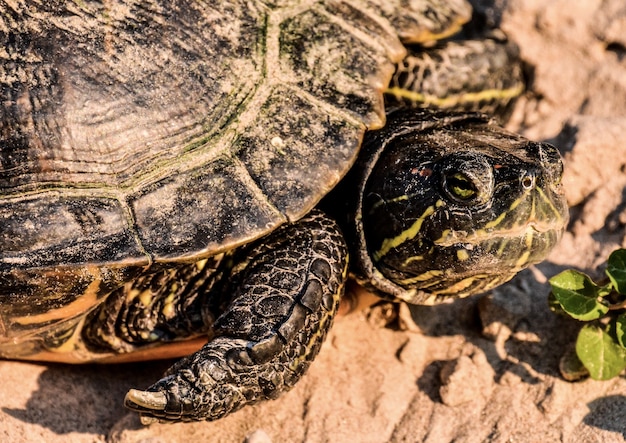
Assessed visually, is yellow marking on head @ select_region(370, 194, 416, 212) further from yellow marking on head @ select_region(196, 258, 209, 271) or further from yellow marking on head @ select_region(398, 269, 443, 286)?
yellow marking on head @ select_region(196, 258, 209, 271)

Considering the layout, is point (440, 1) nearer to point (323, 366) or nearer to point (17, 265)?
point (323, 366)

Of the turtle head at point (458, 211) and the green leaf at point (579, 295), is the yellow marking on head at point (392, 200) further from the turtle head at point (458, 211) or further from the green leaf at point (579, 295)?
the green leaf at point (579, 295)

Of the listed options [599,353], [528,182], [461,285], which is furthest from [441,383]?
[528,182]

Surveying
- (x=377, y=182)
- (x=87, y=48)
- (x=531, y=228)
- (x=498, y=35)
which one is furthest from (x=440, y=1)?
(x=87, y=48)

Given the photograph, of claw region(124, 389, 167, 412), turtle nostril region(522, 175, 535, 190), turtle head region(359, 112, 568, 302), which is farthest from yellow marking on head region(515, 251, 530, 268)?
claw region(124, 389, 167, 412)

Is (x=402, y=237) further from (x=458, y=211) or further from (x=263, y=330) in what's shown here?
(x=263, y=330)

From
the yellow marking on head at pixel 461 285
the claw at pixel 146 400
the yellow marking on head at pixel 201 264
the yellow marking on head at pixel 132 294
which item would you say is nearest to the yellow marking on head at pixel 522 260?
the yellow marking on head at pixel 461 285

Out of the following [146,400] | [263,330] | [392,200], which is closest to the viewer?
[146,400]
